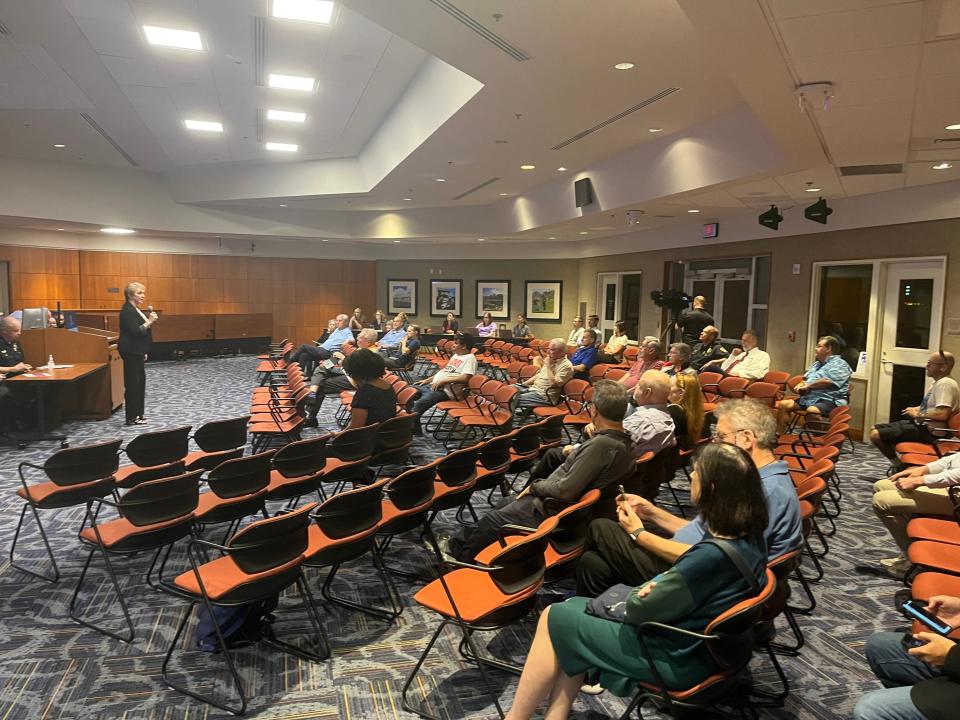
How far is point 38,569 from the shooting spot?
13.2 feet

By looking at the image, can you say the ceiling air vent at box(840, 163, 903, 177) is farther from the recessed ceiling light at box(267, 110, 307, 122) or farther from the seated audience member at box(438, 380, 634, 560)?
the recessed ceiling light at box(267, 110, 307, 122)

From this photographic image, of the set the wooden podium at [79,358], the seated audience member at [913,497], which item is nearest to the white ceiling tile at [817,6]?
the seated audience member at [913,497]

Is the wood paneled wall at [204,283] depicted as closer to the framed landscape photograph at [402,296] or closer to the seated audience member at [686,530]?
the framed landscape photograph at [402,296]

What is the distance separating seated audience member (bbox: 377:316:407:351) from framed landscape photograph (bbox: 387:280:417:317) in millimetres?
7352

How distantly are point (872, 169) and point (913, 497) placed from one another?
454 centimetres

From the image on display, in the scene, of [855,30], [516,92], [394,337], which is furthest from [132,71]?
[855,30]

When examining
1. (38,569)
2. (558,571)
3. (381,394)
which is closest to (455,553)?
(558,571)

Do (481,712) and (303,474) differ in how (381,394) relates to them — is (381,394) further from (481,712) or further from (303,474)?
(481,712)

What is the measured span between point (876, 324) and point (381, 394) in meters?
7.34

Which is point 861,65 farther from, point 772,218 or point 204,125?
point 204,125

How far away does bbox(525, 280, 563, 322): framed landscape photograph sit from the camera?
18562 mm

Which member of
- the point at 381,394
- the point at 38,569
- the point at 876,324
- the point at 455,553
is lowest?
the point at 38,569

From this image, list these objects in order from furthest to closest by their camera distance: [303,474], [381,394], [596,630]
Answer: [381,394]
[303,474]
[596,630]

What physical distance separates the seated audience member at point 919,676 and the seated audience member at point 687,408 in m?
2.82
